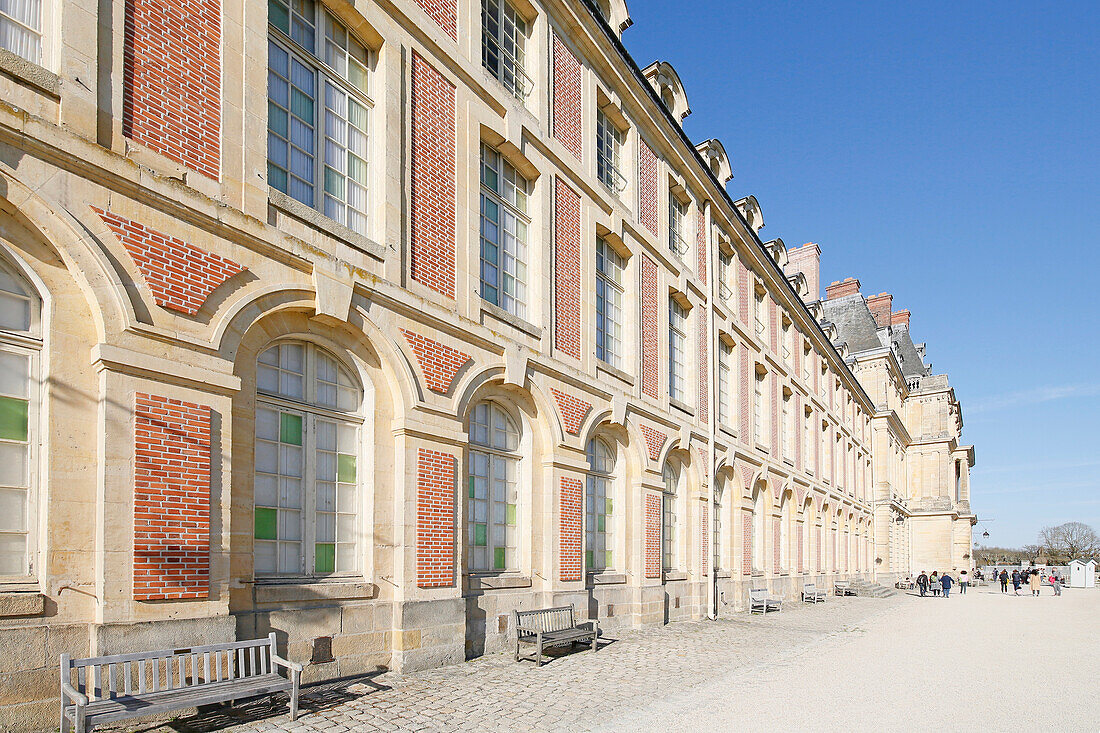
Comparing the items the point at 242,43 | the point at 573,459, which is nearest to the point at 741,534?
the point at 573,459

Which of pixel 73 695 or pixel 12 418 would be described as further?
pixel 12 418

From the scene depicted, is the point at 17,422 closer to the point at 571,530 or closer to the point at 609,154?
the point at 571,530

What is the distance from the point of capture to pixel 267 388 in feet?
26.1

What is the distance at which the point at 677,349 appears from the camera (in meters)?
18.5

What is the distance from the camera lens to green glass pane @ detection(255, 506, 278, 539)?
769cm

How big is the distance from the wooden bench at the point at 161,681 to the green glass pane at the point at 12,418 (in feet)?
5.42

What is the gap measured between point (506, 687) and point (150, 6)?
7526 millimetres

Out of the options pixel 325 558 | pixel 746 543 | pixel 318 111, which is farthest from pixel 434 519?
pixel 746 543

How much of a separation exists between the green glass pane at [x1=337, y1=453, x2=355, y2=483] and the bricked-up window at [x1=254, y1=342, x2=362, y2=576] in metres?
0.01

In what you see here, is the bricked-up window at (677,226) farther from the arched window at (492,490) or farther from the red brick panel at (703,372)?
the arched window at (492,490)

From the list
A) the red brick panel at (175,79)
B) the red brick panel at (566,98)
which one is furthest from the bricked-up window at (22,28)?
the red brick panel at (566,98)

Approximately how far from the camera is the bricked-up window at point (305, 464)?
7.86 m

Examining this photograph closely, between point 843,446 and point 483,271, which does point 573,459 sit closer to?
point 483,271

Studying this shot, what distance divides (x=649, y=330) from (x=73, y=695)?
1272 centimetres
